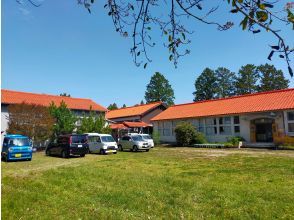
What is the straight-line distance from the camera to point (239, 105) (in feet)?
121

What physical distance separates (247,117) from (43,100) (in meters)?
30.2

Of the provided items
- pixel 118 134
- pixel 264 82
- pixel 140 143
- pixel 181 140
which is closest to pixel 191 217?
pixel 140 143

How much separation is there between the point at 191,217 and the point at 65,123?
34.1 metres

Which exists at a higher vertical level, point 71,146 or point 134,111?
point 134,111

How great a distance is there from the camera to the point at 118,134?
49.3 m

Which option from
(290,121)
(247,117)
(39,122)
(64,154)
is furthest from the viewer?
(39,122)

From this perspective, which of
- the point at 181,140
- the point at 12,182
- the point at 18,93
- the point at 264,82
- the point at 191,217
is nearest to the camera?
the point at 191,217

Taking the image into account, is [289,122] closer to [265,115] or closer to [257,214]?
[265,115]

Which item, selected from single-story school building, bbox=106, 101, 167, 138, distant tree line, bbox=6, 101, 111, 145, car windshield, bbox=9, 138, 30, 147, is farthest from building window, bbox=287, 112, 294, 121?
car windshield, bbox=9, 138, 30, 147

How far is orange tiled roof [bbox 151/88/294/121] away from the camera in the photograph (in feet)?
106

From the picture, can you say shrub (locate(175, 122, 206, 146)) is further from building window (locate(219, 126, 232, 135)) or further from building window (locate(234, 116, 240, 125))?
building window (locate(234, 116, 240, 125))

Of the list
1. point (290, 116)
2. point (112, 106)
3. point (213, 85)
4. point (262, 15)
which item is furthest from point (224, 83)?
point (262, 15)

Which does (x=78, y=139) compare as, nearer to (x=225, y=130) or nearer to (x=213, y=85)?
(x=225, y=130)

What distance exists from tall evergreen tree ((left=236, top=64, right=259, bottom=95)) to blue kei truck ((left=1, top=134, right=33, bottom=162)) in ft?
250
